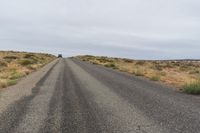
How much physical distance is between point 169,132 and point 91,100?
5.48 metres

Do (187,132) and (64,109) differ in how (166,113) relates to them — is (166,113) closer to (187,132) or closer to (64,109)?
(187,132)

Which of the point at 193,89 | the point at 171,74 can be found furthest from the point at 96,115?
the point at 171,74

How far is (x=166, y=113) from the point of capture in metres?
9.88

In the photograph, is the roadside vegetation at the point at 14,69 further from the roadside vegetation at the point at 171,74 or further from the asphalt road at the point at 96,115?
the roadside vegetation at the point at 171,74

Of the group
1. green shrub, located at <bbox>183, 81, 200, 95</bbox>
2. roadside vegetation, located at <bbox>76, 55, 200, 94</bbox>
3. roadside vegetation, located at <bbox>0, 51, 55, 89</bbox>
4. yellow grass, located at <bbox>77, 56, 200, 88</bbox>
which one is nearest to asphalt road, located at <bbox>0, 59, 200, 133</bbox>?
green shrub, located at <bbox>183, 81, 200, 95</bbox>

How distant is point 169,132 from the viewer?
7395 mm

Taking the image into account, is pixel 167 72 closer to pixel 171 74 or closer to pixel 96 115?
pixel 171 74

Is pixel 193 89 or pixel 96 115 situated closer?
pixel 96 115

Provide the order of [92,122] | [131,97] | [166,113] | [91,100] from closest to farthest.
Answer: [92,122] → [166,113] → [91,100] → [131,97]

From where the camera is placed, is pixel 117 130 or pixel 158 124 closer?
pixel 117 130

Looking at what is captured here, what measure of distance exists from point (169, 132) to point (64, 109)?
4127mm

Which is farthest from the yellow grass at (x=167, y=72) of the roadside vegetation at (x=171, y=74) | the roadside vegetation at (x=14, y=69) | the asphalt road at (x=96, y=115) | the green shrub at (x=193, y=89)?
the roadside vegetation at (x=14, y=69)

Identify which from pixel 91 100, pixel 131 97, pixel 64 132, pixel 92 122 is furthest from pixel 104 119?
pixel 131 97

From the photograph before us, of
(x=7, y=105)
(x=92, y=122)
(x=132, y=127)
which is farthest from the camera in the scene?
(x=7, y=105)
